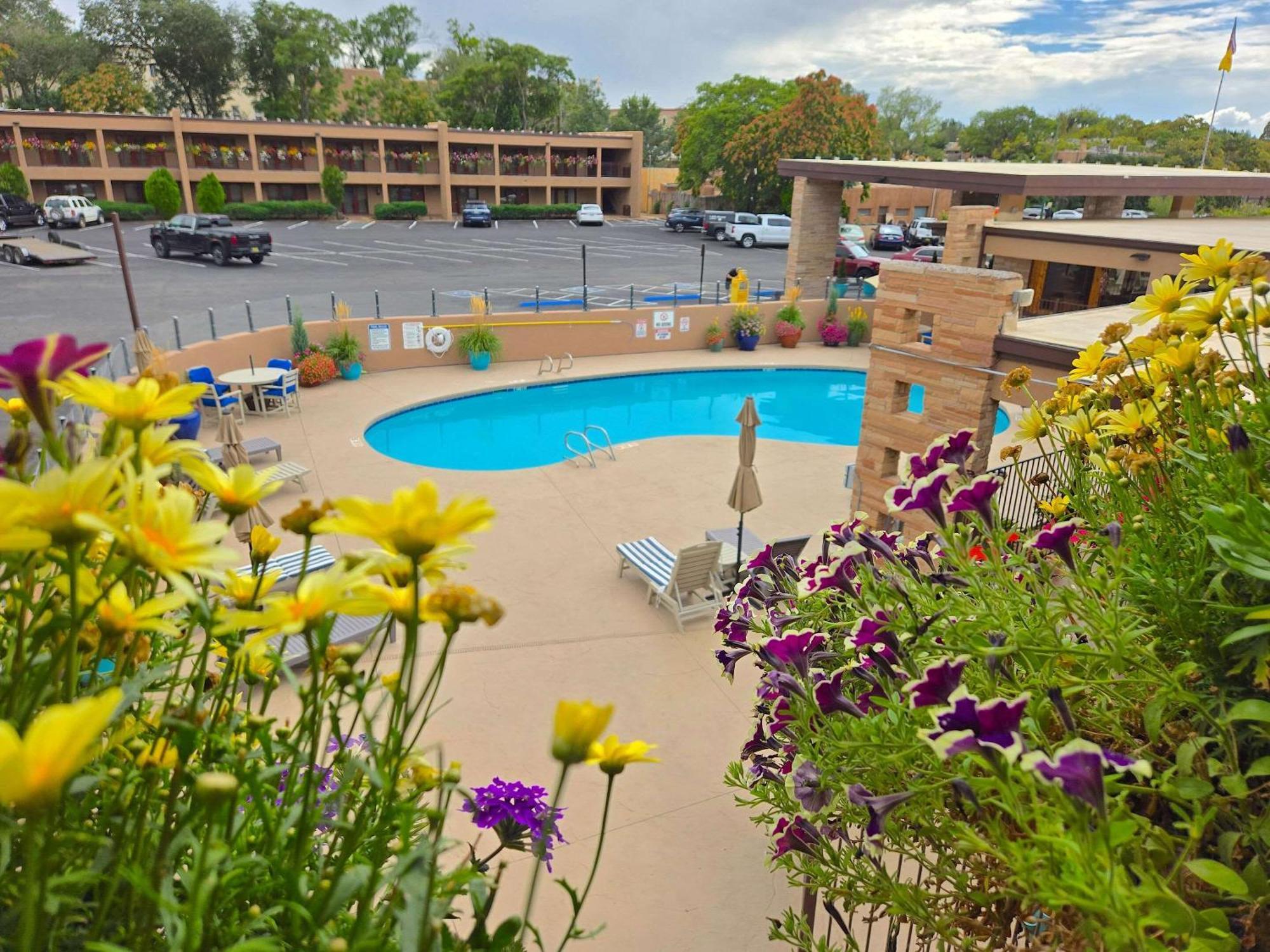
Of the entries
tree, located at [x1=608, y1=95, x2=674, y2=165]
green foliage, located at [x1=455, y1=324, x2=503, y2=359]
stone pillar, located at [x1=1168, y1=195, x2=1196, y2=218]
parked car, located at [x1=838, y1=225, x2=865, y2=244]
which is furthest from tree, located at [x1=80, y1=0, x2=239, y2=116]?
stone pillar, located at [x1=1168, y1=195, x2=1196, y2=218]

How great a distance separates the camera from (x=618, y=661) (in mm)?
8156

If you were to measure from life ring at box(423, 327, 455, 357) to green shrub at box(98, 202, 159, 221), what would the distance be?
1093 inches

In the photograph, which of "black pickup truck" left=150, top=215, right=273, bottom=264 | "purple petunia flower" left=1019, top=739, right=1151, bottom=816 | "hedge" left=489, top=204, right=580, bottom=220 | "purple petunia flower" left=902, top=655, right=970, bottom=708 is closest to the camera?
"purple petunia flower" left=1019, top=739, right=1151, bottom=816

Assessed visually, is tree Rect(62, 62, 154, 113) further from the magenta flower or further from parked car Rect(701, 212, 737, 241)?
the magenta flower

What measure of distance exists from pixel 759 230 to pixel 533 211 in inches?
562

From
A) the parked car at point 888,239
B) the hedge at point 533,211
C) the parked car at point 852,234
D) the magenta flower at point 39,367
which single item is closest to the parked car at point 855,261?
the parked car at point 852,234

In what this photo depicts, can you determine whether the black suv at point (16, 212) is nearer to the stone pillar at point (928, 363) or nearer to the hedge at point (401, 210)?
the hedge at point (401, 210)

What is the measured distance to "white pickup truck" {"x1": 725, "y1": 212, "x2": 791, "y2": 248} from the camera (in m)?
39.6

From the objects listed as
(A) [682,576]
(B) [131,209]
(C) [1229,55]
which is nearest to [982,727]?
(A) [682,576]

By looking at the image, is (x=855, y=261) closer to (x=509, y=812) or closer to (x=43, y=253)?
(x=43, y=253)

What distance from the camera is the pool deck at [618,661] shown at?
18.1 ft

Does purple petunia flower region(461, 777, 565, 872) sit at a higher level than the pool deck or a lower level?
higher

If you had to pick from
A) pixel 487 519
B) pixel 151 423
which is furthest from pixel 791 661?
pixel 151 423

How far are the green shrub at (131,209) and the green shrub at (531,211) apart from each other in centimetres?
1637
